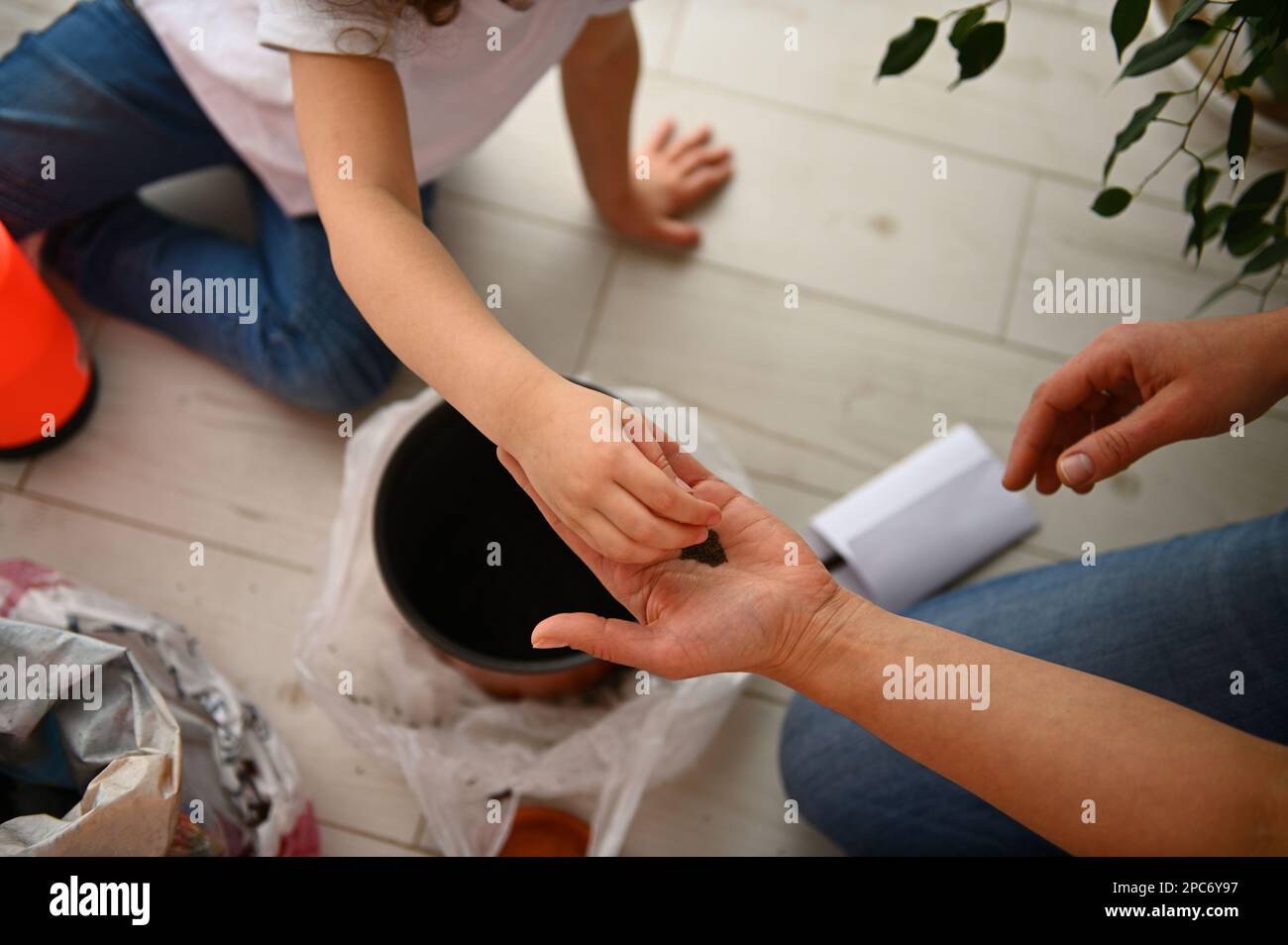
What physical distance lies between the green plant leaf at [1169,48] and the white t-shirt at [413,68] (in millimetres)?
379

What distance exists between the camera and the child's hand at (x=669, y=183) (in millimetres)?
1091

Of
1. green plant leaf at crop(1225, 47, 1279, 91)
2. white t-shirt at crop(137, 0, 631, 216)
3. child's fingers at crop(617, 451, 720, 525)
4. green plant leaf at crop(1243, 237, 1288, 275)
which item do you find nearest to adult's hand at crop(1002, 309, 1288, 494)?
green plant leaf at crop(1243, 237, 1288, 275)

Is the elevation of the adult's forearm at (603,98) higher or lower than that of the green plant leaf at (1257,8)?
higher

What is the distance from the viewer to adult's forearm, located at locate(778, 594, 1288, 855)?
53 cm

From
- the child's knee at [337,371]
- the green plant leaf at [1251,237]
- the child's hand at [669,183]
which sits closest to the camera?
the green plant leaf at [1251,237]

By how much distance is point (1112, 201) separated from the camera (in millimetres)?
767

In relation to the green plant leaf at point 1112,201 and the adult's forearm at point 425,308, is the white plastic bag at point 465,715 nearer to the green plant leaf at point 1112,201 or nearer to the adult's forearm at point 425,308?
the adult's forearm at point 425,308

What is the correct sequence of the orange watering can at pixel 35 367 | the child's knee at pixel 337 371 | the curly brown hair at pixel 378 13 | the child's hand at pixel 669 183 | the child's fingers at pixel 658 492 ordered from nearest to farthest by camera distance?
the child's fingers at pixel 658 492
the curly brown hair at pixel 378 13
the orange watering can at pixel 35 367
the child's knee at pixel 337 371
the child's hand at pixel 669 183

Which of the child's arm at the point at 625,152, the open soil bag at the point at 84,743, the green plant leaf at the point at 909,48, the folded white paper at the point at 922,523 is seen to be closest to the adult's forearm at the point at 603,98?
the child's arm at the point at 625,152

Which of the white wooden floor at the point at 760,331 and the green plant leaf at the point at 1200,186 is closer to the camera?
the green plant leaf at the point at 1200,186
